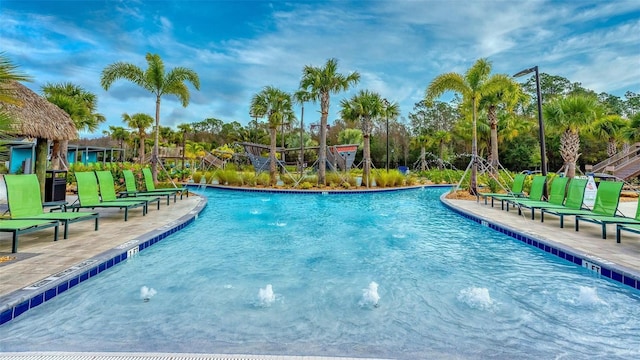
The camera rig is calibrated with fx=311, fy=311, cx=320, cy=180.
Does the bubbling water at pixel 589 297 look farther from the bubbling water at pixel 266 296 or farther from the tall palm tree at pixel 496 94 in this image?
the tall palm tree at pixel 496 94

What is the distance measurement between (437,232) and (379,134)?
38147mm

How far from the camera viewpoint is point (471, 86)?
12805 mm

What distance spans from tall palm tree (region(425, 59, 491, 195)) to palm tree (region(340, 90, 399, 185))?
5093mm

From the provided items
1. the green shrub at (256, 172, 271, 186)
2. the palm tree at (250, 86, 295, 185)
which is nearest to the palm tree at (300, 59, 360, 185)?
the palm tree at (250, 86, 295, 185)

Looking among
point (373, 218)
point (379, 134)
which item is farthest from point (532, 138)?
point (373, 218)

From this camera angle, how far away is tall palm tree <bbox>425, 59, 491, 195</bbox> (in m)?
12.4

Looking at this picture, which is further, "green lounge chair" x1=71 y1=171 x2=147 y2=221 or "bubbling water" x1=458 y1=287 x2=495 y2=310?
"green lounge chair" x1=71 y1=171 x2=147 y2=221

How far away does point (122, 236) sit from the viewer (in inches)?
217

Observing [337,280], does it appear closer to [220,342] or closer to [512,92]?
[220,342]

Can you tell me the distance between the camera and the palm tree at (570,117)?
511 inches

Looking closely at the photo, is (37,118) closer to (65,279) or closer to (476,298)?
(65,279)

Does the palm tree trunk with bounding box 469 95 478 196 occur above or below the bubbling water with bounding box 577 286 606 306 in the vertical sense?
above

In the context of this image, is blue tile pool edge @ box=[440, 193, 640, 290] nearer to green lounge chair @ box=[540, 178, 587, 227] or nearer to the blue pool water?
the blue pool water

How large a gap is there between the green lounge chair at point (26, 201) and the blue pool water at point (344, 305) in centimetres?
136
